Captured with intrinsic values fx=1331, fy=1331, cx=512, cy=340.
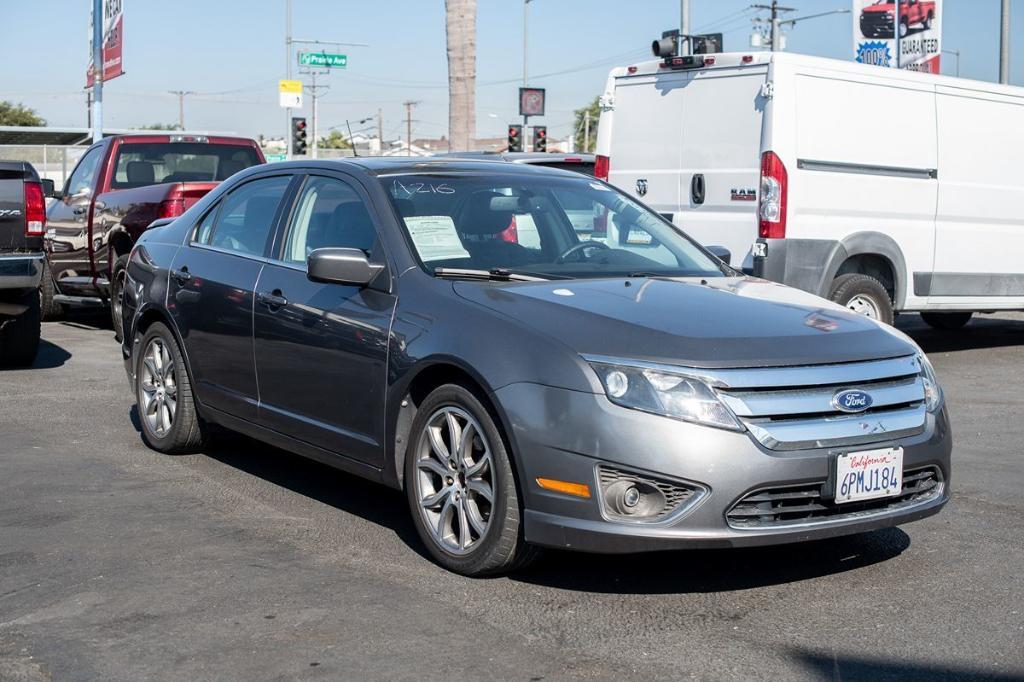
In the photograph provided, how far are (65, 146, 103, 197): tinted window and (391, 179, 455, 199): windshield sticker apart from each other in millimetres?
8063

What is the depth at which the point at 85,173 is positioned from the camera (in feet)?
44.3

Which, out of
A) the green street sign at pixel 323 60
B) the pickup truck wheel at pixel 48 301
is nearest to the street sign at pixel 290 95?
the green street sign at pixel 323 60

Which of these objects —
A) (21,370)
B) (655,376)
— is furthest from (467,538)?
(21,370)

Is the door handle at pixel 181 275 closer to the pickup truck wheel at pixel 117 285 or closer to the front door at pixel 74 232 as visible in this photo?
the pickup truck wheel at pixel 117 285

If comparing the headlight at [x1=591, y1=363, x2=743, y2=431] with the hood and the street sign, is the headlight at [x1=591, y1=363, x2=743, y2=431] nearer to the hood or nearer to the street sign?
the hood

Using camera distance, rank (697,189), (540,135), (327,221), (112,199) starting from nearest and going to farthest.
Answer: (327,221) < (697,189) < (112,199) < (540,135)

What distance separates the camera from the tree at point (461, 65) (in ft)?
62.2

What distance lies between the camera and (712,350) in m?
4.54

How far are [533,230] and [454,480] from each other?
138 cm

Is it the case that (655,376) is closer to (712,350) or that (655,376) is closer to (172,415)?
(712,350)

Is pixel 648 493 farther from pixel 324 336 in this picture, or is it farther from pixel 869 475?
pixel 324 336

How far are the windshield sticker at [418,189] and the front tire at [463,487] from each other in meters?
1.12

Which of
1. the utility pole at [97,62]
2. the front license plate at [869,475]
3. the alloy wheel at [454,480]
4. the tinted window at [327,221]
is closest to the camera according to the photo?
the front license plate at [869,475]

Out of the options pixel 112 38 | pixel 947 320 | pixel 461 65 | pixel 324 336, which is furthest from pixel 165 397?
pixel 112 38
